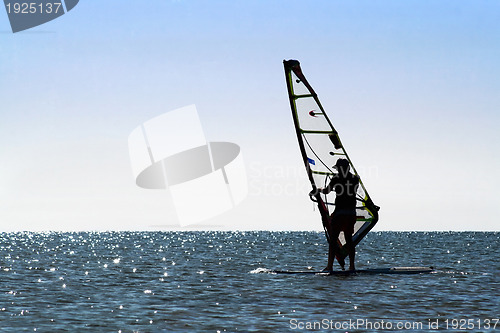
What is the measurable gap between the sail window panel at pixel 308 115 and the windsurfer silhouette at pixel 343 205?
129cm

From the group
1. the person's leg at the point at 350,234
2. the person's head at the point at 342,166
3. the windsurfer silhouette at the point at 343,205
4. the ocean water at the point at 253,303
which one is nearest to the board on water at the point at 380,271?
the ocean water at the point at 253,303

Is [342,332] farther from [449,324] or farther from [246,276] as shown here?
[246,276]

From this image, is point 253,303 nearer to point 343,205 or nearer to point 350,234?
point 343,205

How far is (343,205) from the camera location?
16609mm

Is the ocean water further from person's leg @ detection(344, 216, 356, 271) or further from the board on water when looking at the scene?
person's leg @ detection(344, 216, 356, 271)

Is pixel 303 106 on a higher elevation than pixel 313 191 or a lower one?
higher

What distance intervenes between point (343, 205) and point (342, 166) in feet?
3.43

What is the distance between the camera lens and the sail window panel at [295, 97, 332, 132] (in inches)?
671

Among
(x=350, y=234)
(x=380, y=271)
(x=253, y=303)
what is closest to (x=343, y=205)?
(x=350, y=234)

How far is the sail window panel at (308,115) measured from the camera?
A: 17047 millimetres

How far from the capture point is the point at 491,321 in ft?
38.6

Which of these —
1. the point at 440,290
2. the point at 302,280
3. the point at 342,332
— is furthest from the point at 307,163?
the point at 342,332

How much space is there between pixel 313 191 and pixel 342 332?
20.9 ft

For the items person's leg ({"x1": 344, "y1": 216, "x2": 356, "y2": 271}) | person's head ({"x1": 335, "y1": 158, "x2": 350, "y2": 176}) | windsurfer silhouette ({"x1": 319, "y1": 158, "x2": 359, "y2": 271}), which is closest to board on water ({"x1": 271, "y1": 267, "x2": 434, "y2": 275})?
windsurfer silhouette ({"x1": 319, "y1": 158, "x2": 359, "y2": 271})
